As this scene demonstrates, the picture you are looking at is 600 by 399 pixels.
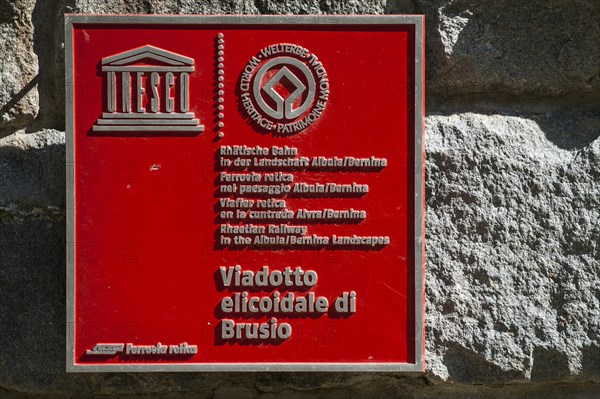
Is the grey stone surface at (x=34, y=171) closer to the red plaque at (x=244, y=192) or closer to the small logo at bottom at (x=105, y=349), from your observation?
the red plaque at (x=244, y=192)

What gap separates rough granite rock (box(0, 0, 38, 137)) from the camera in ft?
5.37

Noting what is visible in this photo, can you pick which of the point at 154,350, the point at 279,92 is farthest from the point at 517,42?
the point at 154,350

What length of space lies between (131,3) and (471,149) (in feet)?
2.66

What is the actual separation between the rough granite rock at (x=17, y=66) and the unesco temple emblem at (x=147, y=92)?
0.24 meters

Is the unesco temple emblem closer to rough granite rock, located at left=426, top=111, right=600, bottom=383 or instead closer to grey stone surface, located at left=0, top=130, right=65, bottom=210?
grey stone surface, located at left=0, top=130, right=65, bottom=210

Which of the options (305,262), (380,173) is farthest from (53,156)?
(380,173)

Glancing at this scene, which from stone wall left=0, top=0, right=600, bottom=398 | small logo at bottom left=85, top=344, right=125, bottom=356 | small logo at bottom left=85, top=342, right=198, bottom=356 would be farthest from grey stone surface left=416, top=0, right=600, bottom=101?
small logo at bottom left=85, top=344, right=125, bottom=356

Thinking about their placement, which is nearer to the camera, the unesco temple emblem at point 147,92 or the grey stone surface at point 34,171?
the unesco temple emblem at point 147,92

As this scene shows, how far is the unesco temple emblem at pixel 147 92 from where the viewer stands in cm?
152

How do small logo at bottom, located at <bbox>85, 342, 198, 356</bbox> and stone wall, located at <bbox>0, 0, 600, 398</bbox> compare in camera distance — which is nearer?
small logo at bottom, located at <bbox>85, 342, 198, 356</bbox>

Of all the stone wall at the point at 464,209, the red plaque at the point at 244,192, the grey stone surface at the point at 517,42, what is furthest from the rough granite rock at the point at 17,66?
the grey stone surface at the point at 517,42

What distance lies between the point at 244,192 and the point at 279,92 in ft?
0.72

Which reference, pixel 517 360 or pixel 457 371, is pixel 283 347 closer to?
pixel 457 371

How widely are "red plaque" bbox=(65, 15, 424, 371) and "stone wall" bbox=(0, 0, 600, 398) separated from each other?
0.13m
